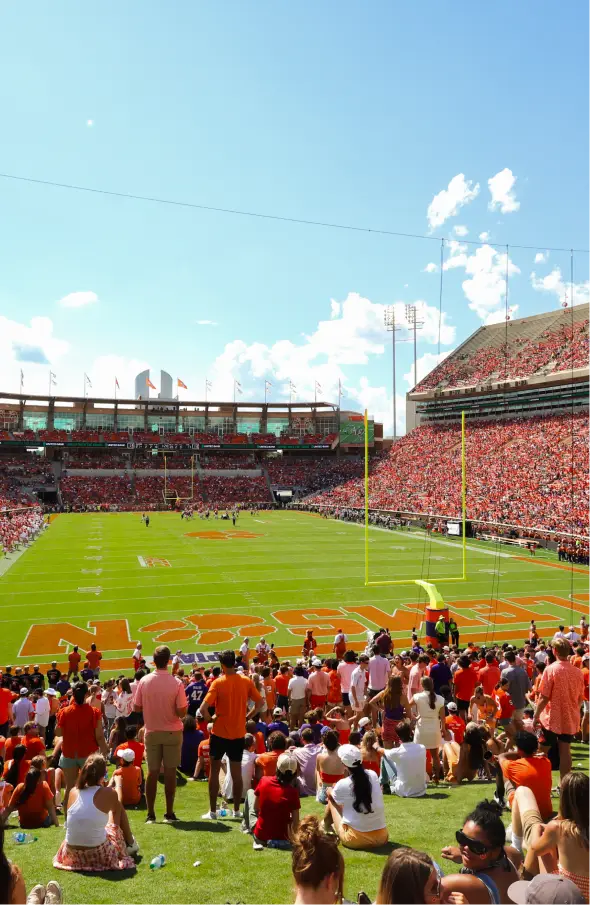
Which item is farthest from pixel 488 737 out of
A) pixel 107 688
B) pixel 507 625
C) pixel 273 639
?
pixel 507 625

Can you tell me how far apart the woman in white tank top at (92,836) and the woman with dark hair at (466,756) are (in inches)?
132

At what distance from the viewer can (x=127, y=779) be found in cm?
625

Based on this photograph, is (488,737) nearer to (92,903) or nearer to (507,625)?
(92,903)

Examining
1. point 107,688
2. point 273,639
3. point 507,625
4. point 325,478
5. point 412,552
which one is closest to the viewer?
point 107,688

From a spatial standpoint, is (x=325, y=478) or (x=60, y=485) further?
(x=325, y=478)

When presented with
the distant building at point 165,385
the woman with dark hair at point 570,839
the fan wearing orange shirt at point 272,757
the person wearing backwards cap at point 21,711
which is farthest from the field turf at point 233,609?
the distant building at point 165,385

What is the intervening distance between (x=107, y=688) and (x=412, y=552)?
25340mm

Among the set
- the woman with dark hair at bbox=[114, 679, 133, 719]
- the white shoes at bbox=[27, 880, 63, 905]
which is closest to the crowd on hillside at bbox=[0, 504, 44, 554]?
the woman with dark hair at bbox=[114, 679, 133, 719]

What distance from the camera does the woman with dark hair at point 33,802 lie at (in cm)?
580

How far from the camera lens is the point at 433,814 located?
5820 mm

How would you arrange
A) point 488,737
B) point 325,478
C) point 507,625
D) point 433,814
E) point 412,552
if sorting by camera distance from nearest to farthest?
point 433,814
point 488,737
point 507,625
point 412,552
point 325,478

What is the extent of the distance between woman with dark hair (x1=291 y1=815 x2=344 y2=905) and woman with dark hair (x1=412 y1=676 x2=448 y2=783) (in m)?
4.32

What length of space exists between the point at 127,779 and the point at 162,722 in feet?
3.13

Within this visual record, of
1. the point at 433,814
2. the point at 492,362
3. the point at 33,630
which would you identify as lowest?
the point at 33,630
